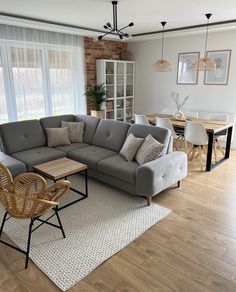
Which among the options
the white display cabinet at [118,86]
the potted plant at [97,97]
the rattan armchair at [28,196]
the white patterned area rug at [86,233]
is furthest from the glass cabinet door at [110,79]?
the rattan armchair at [28,196]

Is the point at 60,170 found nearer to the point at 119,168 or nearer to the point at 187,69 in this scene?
the point at 119,168

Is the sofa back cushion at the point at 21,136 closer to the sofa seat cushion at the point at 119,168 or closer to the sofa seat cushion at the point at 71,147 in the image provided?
the sofa seat cushion at the point at 71,147

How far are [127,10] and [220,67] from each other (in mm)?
2380

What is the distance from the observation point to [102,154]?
355 cm

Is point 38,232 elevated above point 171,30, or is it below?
below

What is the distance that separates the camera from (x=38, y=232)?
240 cm

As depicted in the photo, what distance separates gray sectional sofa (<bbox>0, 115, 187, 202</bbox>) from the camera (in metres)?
2.85

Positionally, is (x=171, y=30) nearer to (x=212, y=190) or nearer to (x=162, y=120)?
(x=162, y=120)

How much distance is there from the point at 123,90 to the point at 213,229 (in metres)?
4.50

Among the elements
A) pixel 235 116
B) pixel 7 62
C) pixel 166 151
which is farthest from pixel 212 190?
pixel 7 62

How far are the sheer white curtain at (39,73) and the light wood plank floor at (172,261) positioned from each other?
3032 millimetres

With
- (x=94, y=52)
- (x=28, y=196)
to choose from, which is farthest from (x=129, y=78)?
(x=28, y=196)

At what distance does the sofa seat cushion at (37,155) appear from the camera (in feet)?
10.9

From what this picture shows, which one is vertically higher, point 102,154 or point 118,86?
point 118,86
